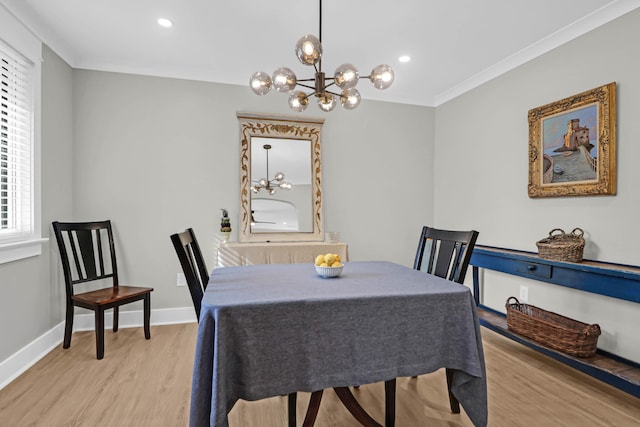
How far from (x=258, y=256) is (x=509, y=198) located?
243 centimetres

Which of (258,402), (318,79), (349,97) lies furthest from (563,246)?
(258,402)

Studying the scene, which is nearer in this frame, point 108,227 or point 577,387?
point 577,387

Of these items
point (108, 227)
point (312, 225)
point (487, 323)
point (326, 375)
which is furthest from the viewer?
point (312, 225)

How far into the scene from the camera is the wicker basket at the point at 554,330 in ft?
7.03

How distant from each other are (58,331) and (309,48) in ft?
9.90

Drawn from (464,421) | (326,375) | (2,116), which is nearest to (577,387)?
(464,421)

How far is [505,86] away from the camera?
3.13m

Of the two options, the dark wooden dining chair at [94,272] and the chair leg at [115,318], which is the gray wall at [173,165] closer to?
the dark wooden dining chair at [94,272]

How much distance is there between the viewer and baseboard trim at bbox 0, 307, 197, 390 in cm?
217

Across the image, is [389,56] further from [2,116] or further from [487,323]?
[2,116]

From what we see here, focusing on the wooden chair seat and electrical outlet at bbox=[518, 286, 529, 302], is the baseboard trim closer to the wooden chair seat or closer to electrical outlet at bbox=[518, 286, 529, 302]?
the wooden chair seat

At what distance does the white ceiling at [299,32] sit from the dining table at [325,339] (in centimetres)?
189

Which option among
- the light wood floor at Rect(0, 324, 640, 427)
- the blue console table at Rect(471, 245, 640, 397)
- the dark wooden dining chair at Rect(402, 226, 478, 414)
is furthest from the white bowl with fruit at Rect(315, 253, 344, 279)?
the blue console table at Rect(471, 245, 640, 397)

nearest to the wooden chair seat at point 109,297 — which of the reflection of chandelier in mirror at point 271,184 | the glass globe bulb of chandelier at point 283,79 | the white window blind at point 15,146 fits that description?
the white window blind at point 15,146
